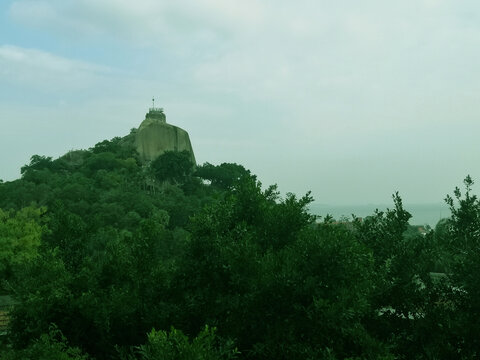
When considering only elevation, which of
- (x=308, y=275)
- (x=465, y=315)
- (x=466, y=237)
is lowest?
(x=465, y=315)

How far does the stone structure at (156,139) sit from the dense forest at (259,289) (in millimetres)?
76105

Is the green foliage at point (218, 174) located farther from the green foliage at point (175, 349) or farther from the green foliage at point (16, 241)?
the green foliage at point (175, 349)

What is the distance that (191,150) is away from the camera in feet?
322

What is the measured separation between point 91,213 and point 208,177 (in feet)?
118

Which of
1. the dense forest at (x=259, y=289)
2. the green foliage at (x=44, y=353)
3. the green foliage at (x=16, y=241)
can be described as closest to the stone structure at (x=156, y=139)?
the green foliage at (x=16, y=241)

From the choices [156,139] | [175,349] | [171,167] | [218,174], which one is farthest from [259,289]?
[156,139]

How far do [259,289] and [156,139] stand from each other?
83816 millimetres

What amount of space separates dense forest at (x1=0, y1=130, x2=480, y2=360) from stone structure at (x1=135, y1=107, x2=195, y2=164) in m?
76.1

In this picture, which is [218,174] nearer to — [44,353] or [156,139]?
[156,139]

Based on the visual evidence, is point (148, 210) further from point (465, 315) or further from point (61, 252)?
point (465, 315)

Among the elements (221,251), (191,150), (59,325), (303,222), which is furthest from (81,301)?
(191,150)

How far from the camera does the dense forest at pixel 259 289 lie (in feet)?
37.8

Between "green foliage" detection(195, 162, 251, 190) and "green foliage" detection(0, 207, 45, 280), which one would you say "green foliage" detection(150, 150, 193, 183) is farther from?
"green foliage" detection(0, 207, 45, 280)

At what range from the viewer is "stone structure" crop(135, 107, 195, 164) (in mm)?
92688
